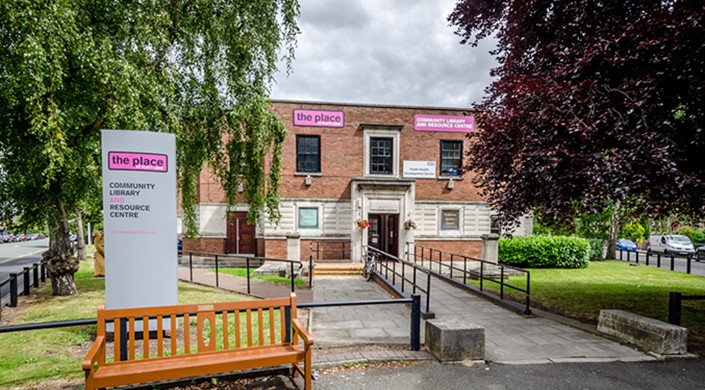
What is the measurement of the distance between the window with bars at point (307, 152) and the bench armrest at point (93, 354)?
14.4 m

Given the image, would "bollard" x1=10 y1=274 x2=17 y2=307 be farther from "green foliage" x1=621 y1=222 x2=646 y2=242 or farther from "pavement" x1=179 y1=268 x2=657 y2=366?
"green foliage" x1=621 y1=222 x2=646 y2=242

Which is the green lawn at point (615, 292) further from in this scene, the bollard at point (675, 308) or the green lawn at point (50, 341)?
the green lawn at point (50, 341)

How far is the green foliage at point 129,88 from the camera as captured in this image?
5.16 metres

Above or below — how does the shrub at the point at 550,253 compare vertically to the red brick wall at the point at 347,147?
below

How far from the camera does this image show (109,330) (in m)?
5.95

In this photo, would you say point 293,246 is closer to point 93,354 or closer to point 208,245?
point 208,245

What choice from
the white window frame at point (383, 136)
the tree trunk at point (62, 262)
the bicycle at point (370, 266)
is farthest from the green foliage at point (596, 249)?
the tree trunk at point (62, 262)

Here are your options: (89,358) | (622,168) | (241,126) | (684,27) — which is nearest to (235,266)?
(241,126)

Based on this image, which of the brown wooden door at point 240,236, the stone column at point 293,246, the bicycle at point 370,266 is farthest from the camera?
the brown wooden door at point 240,236

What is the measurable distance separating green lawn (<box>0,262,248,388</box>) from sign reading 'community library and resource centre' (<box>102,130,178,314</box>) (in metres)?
0.97

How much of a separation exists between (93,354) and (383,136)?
624 inches

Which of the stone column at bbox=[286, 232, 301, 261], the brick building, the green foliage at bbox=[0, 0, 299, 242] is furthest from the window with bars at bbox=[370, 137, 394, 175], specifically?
the green foliage at bbox=[0, 0, 299, 242]

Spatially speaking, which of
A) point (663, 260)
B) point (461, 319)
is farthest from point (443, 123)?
point (663, 260)

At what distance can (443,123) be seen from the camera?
1838 cm
